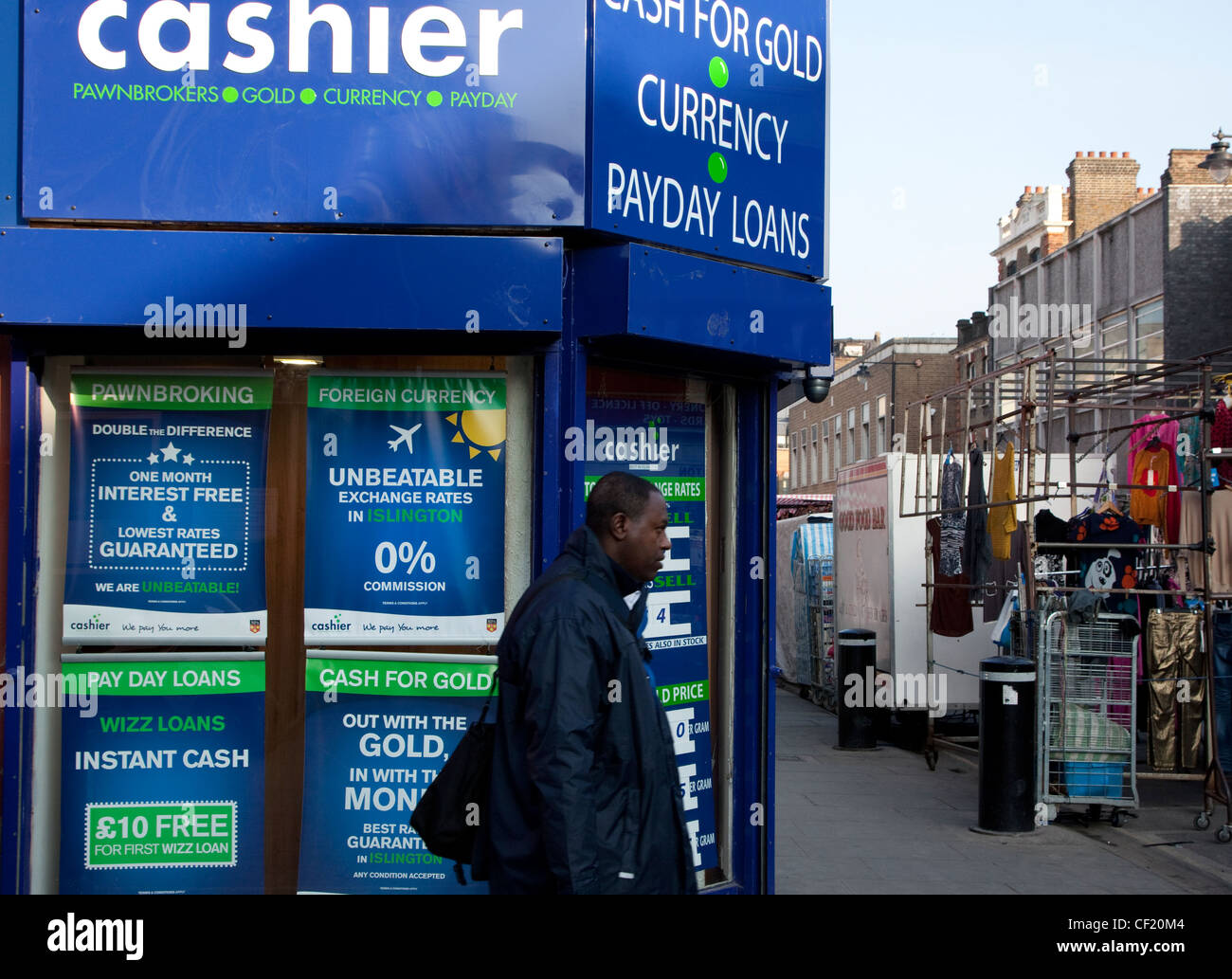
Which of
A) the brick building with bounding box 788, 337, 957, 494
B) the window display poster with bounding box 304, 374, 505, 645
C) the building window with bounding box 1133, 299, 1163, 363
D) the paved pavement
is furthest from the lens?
the brick building with bounding box 788, 337, 957, 494

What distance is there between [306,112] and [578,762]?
10.6 feet

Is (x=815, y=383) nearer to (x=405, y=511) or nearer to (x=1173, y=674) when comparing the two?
(x=405, y=511)

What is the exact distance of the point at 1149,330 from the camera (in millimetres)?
26219

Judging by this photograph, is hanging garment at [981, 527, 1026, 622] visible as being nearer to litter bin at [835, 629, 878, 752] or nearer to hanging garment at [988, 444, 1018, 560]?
litter bin at [835, 629, 878, 752]

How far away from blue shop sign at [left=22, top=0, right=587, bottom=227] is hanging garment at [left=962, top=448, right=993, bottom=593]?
7.17 meters

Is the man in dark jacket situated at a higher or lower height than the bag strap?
lower

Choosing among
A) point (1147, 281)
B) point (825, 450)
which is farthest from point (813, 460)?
point (1147, 281)

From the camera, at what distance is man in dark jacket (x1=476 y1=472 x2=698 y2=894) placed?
3305 millimetres

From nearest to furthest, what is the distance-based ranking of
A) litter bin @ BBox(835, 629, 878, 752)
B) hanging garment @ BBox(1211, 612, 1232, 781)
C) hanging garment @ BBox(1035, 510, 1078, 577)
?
1. hanging garment @ BBox(1211, 612, 1232, 781)
2. hanging garment @ BBox(1035, 510, 1078, 577)
3. litter bin @ BBox(835, 629, 878, 752)

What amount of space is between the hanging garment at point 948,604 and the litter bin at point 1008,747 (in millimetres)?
2746

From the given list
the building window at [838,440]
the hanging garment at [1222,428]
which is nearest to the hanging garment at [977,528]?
the hanging garment at [1222,428]

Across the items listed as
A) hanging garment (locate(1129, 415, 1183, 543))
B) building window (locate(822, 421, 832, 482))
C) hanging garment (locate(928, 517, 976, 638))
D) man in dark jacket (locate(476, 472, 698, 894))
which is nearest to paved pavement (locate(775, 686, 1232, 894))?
hanging garment (locate(928, 517, 976, 638))
